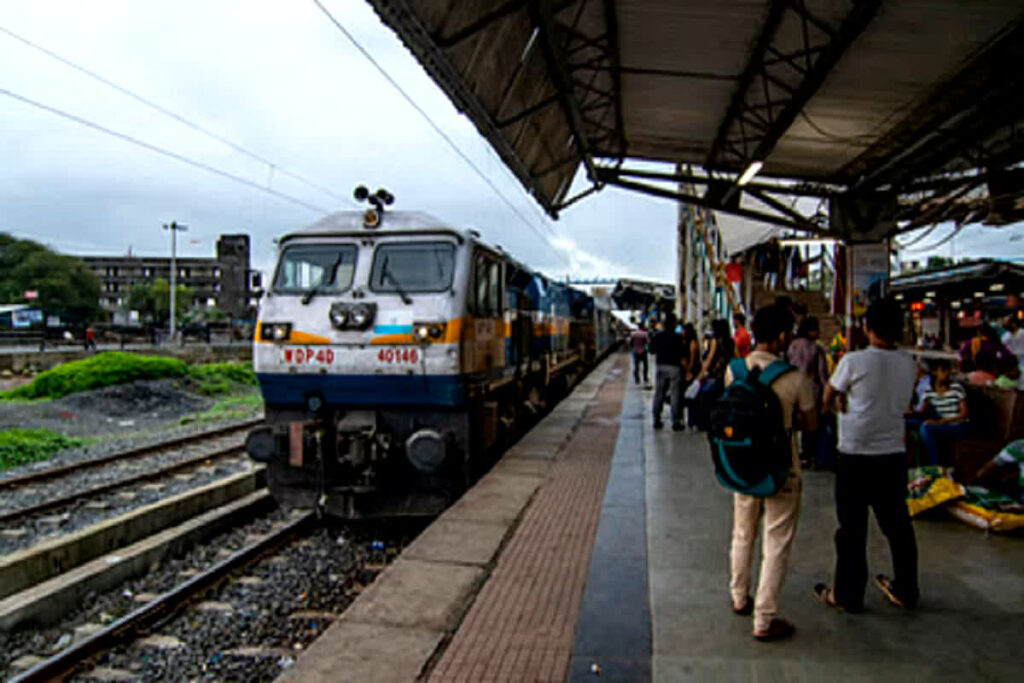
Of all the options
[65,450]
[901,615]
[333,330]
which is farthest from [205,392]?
[901,615]

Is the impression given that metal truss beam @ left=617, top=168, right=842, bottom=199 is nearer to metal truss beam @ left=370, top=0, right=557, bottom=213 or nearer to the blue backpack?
metal truss beam @ left=370, top=0, right=557, bottom=213

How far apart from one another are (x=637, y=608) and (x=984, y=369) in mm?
5639

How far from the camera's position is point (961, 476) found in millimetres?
6309

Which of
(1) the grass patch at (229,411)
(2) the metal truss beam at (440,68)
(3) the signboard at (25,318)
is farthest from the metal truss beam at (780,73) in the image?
(3) the signboard at (25,318)

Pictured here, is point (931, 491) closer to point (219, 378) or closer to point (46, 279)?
point (219, 378)

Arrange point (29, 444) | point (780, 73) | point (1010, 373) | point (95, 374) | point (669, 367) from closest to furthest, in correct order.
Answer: point (1010, 373), point (780, 73), point (669, 367), point (29, 444), point (95, 374)

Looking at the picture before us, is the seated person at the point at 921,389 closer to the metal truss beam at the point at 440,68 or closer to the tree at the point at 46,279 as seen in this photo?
the metal truss beam at the point at 440,68

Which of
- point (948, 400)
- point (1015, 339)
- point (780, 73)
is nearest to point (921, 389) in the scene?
point (948, 400)

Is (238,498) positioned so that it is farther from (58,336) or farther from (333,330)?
(58,336)

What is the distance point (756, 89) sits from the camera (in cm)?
941

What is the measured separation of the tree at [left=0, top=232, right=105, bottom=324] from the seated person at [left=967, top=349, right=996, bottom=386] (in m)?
71.3

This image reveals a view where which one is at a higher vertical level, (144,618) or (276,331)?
(276,331)

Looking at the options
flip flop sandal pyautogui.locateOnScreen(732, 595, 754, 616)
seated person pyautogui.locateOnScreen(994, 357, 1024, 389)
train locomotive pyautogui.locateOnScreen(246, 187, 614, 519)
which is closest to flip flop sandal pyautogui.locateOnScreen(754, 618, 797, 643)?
flip flop sandal pyautogui.locateOnScreen(732, 595, 754, 616)

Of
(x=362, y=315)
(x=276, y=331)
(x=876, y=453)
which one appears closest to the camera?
(x=876, y=453)
